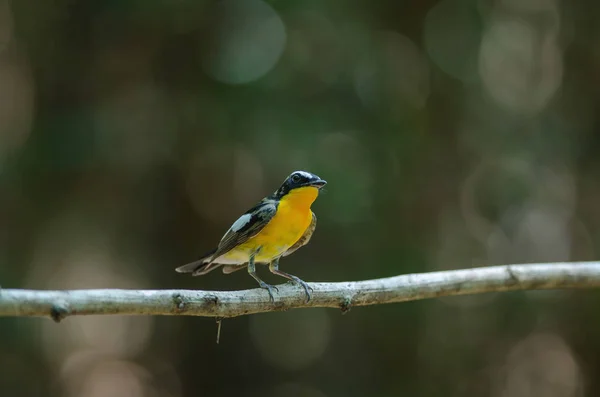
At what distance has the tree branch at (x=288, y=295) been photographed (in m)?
2.20

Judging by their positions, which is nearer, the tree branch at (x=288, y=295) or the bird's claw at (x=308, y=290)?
the tree branch at (x=288, y=295)

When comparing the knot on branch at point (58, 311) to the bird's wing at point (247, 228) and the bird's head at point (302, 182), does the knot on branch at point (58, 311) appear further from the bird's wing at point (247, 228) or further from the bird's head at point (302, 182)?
the bird's head at point (302, 182)

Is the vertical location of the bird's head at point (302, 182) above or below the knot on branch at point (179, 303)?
above

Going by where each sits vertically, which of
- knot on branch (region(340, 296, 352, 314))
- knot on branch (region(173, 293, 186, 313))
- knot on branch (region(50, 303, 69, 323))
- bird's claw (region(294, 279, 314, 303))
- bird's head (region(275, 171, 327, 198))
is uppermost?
knot on branch (region(50, 303, 69, 323))

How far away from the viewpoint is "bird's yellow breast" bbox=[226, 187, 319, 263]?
3.66m

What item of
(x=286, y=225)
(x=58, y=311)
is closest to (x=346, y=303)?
(x=286, y=225)

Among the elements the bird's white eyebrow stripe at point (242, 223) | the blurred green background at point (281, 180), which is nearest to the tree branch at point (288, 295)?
the bird's white eyebrow stripe at point (242, 223)

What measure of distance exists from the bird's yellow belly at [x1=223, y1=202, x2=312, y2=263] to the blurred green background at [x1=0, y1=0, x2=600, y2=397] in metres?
2.78

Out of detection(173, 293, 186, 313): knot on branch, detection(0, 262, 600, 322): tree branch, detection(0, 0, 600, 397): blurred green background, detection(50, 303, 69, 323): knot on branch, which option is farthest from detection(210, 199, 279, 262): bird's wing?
detection(0, 0, 600, 397): blurred green background

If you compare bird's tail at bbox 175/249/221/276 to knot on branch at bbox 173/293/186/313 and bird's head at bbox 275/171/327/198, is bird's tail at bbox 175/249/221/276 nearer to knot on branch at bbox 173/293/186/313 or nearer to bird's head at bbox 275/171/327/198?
bird's head at bbox 275/171/327/198

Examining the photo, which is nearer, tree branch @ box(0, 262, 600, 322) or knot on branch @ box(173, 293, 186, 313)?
tree branch @ box(0, 262, 600, 322)

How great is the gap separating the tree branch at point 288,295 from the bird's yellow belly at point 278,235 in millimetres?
438

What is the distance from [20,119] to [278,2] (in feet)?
10.4

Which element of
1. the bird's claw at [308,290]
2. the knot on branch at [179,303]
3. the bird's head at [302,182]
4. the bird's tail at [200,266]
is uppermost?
the bird's head at [302,182]
